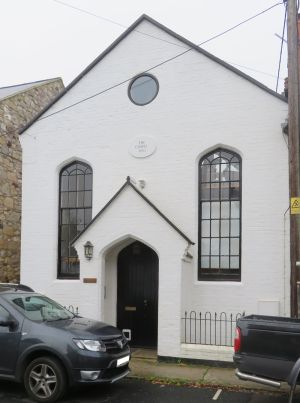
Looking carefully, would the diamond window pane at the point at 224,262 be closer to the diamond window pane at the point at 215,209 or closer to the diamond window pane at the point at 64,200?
the diamond window pane at the point at 215,209

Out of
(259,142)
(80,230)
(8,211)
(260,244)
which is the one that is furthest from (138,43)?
(8,211)

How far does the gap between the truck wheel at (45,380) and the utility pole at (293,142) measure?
415cm

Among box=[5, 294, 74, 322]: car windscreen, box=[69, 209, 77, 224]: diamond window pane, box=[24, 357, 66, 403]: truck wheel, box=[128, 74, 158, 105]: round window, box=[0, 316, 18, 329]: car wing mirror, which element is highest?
box=[128, 74, 158, 105]: round window

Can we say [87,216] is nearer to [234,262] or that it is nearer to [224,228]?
[224,228]

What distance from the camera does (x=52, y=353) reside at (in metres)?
7.57

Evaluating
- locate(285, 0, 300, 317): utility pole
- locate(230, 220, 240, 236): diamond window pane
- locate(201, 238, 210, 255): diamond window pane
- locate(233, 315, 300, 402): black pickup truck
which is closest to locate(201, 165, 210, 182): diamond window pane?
locate(230, 220, 240, 236): diamond window pane

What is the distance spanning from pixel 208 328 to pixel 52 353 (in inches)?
181

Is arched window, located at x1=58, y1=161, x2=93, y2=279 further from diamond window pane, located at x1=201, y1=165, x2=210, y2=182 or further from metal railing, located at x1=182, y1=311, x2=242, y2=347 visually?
metal railing, located at x1=182, y1=311, x2=242, y2=347

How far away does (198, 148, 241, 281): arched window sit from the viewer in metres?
11.5

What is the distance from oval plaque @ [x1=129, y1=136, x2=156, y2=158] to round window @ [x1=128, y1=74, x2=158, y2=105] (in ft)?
2.96

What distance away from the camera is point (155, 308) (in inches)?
473

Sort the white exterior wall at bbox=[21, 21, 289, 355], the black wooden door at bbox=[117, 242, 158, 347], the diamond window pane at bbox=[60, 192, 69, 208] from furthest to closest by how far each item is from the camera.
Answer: the diamond window pane at bbox=[60, 192, 69, 208] → the black wooden door at bbox=[117, 242, 158, 347] → the white exterior wall at bbox=[21, 21, 289, 355]

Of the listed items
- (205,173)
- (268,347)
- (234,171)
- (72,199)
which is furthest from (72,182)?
(268,347)

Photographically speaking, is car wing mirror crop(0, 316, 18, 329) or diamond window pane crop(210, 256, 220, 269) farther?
diamond window pane crop(210, 256, 220, 269)
